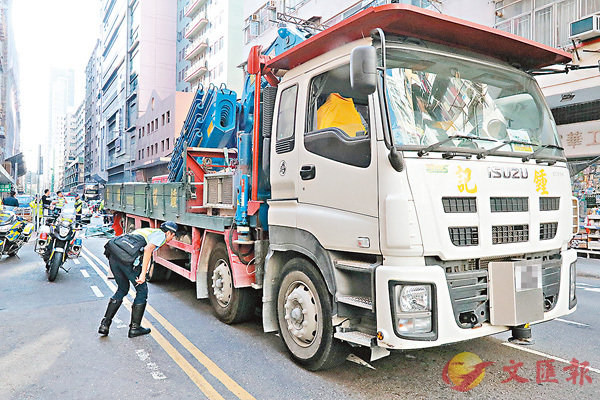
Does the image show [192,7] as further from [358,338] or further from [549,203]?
[358,338]

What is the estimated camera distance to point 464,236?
3.40 m

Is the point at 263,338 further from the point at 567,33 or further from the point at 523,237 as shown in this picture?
the point at 567,33

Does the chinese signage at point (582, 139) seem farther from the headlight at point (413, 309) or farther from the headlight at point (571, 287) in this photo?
the headlight at point (413, 309)

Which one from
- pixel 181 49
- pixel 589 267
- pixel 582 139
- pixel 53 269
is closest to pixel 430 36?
pixel 53 269

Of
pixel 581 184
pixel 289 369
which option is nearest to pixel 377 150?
pixel 289 369

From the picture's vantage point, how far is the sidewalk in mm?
10339

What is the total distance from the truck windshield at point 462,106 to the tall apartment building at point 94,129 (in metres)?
84.4

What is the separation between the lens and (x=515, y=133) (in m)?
4.00

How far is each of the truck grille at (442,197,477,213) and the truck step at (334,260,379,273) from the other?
680 millimetres

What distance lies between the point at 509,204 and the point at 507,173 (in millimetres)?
249

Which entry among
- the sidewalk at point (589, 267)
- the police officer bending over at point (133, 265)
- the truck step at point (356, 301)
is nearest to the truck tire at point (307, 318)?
the truck step at point (356, 301)

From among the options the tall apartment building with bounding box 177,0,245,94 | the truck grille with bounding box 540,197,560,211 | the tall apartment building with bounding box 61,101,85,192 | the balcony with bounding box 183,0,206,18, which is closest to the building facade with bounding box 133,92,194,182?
the tall apartment building with bounding box 177,0,245,94

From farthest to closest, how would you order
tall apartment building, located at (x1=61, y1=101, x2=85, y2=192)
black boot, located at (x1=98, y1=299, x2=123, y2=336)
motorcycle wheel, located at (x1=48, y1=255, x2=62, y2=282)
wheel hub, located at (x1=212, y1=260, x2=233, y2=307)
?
tall apartment building, located at (x1=61, y1=101, x2=85, y2=192) → motorcycle wheel, located at (x1=48, y1=255, x2=62, y2=282) → wheel hub, located at (x1=212, y1=260, x2=233, y2=307) → black boot, located at (x1=98, y1=299, x2=123, y2=336)

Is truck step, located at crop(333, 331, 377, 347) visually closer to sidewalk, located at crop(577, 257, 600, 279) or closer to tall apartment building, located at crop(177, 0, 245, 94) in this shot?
sidewalk, located at crop(577, 257, 600, 279)
